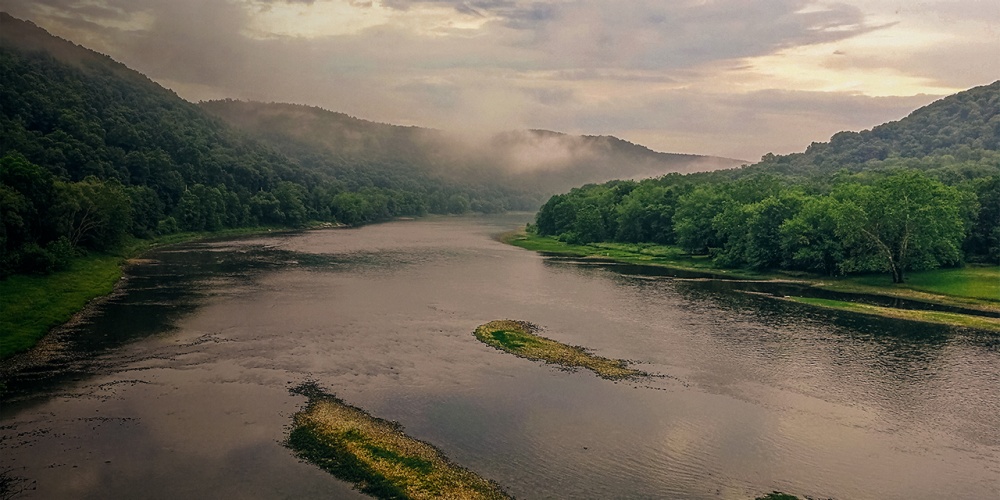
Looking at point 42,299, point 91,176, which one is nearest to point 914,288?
point 42,299

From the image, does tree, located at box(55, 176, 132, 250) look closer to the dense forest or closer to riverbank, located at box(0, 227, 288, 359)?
riverbank, located at box(0, 227, 288, 359)

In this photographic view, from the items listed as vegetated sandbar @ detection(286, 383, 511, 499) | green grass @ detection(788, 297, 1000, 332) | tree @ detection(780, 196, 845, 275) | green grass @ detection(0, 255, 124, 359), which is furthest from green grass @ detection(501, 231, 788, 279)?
green grass @ detection(0, 255, 124, 359)

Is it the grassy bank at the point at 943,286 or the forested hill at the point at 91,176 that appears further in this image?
the forested hill at the point at 91,176

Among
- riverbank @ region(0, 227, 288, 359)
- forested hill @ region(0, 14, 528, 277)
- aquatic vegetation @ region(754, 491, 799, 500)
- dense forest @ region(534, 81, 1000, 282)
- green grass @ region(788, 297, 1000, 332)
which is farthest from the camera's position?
dense forest @ region(534, 81, 1000, 282)

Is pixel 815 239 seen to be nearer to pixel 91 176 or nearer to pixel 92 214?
pixel 92 214

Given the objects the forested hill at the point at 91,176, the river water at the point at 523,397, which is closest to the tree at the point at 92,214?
the forested hill at the point at 91,176

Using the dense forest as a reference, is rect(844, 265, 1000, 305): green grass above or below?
below

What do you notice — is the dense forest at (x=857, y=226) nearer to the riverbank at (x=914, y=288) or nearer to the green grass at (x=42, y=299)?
the riverbank at (x=914, y=288)
